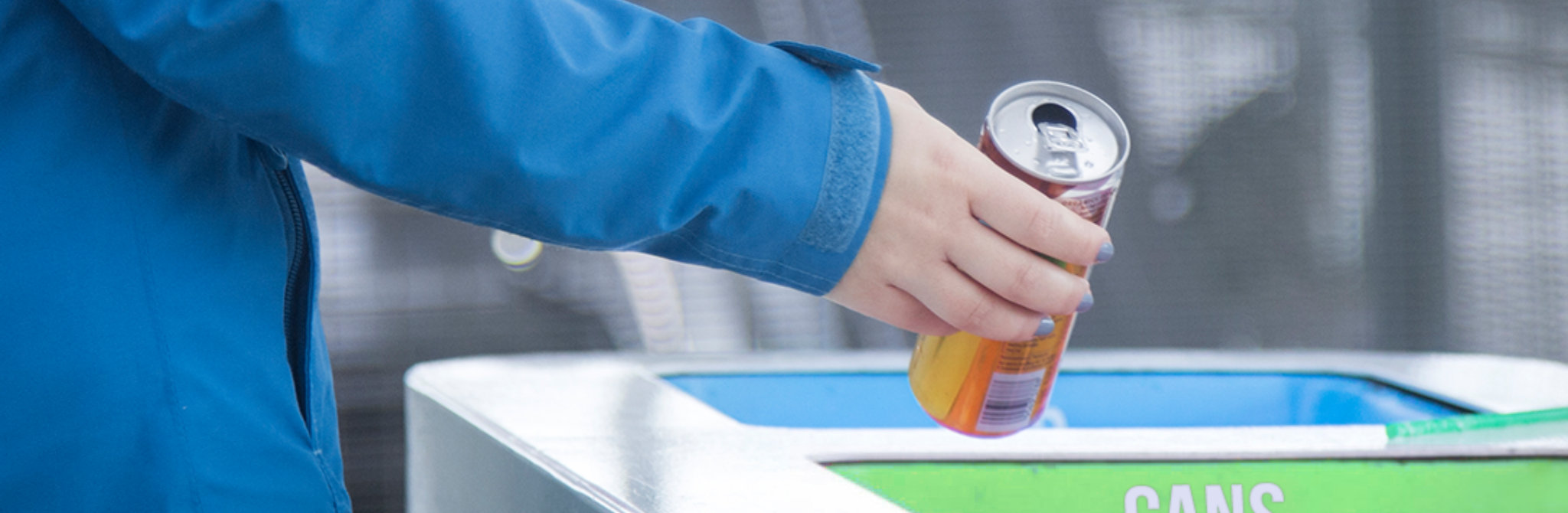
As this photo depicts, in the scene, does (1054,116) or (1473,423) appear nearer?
(1054,116)

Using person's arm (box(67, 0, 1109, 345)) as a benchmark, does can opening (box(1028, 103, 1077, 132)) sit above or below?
above

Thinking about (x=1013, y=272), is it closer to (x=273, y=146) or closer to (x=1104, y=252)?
(x=1104, y=252)

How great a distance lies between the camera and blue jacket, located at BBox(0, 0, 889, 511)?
453mm

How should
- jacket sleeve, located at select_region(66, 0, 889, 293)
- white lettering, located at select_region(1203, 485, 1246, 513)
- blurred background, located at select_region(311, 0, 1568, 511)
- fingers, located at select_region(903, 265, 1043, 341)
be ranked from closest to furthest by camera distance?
jacket sleeve, located at select_region(66, 0, 889, 293)
fingers, located at select_region(903, 265, 1043, 341)
white lettering, located at select_region(1203, 485, 1246, 513)
blurred background, located at select_region(311, 0, 1568, 511)

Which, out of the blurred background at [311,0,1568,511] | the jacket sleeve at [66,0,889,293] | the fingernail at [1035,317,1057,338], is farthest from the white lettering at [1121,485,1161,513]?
the blurred background at [311,0,1568,511]

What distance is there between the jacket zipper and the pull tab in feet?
1.14

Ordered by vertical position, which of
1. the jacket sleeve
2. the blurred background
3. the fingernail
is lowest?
the jacket sleeve

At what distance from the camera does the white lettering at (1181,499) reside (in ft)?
2.29

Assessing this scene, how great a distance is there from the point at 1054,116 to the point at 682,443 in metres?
0.29

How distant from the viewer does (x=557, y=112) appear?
480 millimetres

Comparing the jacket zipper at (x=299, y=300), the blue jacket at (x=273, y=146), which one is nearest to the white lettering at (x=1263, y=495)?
the blue jacket at (x=273, y=146)

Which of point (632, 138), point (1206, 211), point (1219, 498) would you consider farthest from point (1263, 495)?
point (1206, 211)

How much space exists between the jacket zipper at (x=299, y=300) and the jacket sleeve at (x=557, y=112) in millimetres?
91

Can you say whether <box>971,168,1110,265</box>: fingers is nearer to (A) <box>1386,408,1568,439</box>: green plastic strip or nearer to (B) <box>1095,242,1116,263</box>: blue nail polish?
(B) <box>1095,242,1116,263</box>: blue nail polish
